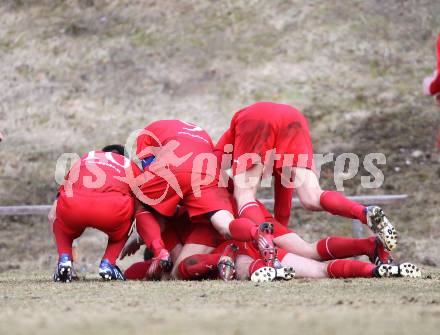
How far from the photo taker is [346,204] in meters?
5.77

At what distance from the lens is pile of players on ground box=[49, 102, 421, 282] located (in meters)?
5.91

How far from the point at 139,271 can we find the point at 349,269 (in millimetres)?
1661

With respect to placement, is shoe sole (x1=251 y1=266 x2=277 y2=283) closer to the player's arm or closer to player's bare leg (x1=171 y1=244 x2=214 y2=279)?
player's bare leg (x1=171 y1=244 x2=214 y2=279)

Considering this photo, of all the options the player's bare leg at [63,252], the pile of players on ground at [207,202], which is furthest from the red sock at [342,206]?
the player's bare leg at [63,252]


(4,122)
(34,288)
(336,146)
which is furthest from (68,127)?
(34,288)

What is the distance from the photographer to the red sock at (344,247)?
5.81m

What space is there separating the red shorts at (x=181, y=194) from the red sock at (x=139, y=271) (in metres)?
0.44

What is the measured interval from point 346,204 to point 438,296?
1456 mm

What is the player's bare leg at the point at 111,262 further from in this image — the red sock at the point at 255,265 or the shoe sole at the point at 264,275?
the shoe sole at the point at 264,275

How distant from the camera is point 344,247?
19.3 feet

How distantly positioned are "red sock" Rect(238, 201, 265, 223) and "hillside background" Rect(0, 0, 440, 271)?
17.4ft

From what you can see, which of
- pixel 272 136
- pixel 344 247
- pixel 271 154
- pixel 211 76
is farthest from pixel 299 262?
pixel 211 76

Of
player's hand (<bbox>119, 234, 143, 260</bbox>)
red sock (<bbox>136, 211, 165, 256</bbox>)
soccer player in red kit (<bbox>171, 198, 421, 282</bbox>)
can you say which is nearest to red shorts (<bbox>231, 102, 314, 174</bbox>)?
soccer player in red kit (<bbox>171, 198, 421, 282</bbox>)

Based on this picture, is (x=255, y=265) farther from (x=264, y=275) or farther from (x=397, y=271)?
(x=397, y=271)
